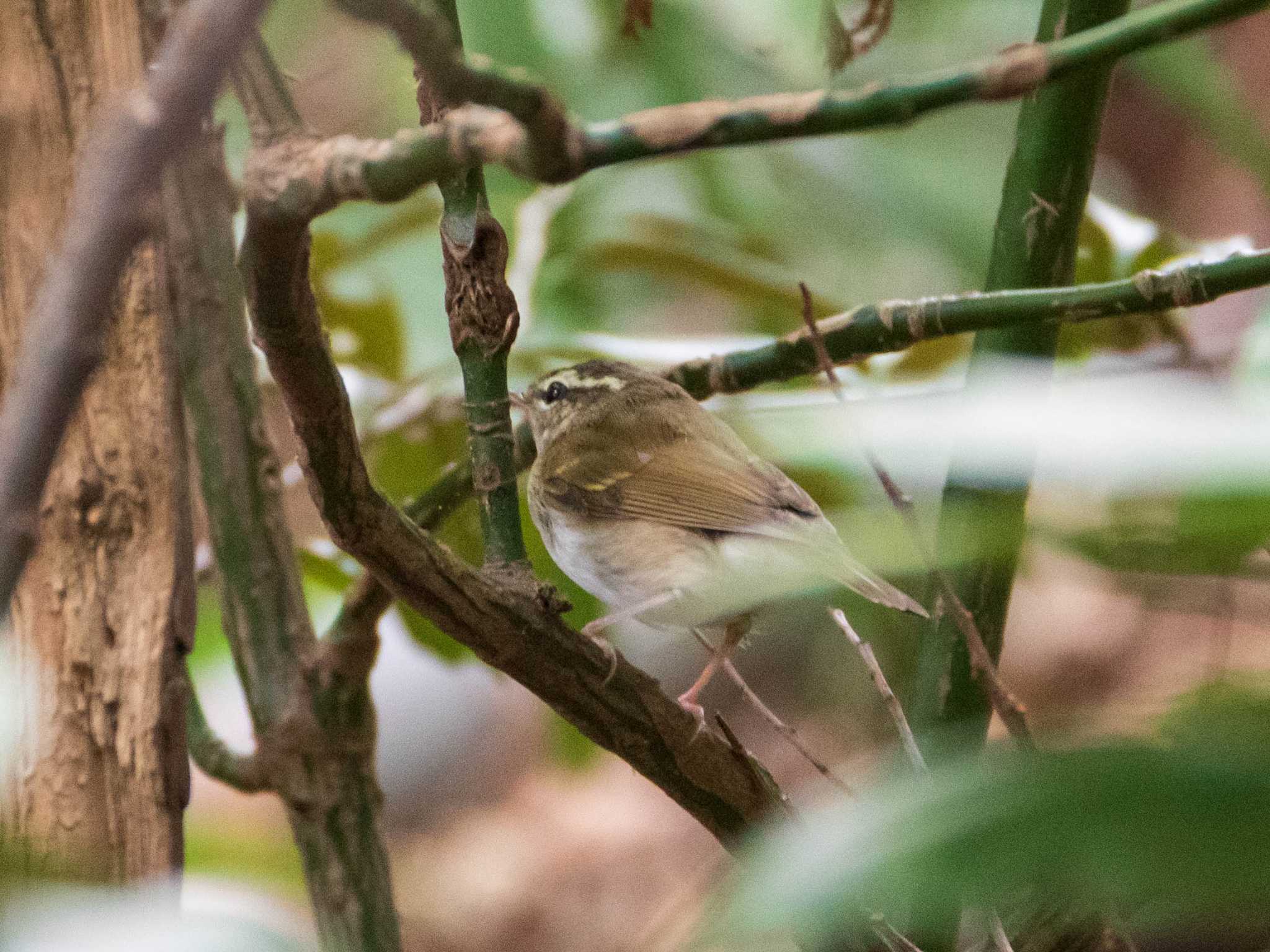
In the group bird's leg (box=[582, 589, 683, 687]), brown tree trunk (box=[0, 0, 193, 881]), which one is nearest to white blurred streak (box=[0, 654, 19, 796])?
brown tree trunk (box=[0, 0, 193, 881])

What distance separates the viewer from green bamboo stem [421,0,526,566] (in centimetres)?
110

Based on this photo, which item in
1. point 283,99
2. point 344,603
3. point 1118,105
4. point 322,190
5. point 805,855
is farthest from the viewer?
point 1118,105

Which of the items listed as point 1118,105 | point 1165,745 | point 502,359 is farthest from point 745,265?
point 1118,105

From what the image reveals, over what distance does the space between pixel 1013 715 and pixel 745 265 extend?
1.69m

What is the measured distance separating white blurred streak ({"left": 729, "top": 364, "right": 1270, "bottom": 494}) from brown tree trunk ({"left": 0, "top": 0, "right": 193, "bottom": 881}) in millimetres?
968

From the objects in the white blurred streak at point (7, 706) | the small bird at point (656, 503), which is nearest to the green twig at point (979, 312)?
the small bird at point (656, 503)

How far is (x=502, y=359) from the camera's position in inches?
46.5

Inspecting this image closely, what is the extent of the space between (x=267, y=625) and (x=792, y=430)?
982 millimetres

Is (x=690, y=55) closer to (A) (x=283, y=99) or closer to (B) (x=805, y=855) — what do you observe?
(A) (x=283, y=99)

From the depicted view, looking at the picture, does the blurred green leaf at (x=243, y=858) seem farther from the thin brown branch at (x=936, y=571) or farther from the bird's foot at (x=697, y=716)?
the thin brown branch at (x=936, y=571)

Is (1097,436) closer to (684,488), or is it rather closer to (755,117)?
(755,117)

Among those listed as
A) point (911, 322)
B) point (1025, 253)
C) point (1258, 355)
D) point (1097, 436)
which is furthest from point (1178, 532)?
point (1025, 253)

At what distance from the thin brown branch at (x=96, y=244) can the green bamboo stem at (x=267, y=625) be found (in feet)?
4.50

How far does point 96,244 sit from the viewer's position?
368mm
